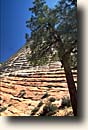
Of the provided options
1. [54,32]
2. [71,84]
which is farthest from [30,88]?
[54,32]

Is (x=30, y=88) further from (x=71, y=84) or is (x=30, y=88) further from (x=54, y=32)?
(x=54, y=32)

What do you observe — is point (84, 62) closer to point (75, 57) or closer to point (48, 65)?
point (75, 57)

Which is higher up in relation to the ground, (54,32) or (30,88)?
(54,32)

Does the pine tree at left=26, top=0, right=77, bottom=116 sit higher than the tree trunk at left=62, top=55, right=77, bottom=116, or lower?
higher

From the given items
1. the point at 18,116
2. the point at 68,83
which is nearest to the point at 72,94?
the point at 68,83
